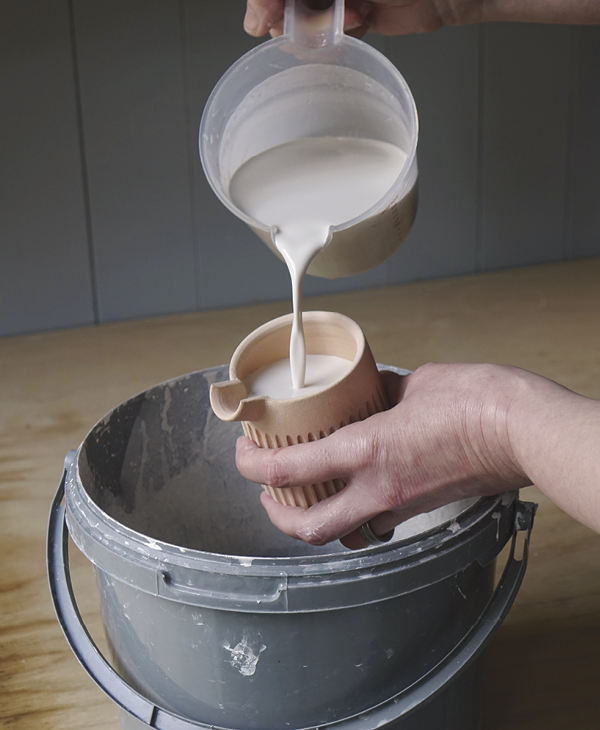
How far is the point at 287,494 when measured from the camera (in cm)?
78

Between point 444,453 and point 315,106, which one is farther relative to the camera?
point 315,106

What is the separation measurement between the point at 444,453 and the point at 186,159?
6.41 feet

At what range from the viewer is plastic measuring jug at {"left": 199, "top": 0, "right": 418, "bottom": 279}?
90cm

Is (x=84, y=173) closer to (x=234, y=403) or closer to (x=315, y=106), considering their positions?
(x=315, y=106)

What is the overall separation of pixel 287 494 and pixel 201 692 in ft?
0.70

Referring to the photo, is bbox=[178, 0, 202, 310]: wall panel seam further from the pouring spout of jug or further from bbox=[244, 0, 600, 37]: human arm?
the pouring spout of jug

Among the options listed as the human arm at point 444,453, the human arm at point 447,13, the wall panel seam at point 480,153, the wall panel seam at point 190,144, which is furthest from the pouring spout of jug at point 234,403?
the wall panel seam at point 480,153

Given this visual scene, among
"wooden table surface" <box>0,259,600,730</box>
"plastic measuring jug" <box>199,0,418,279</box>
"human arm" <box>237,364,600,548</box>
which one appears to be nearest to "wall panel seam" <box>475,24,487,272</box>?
"wooden table surface" <box>0,259,600,730</box>

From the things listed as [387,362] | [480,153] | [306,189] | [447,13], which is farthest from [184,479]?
[480,153]

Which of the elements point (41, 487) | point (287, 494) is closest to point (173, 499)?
point (287, 494)

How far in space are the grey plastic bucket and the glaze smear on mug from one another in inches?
9.6

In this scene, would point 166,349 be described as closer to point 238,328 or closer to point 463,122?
point 238,328

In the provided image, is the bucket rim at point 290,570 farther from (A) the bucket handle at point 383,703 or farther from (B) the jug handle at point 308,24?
(B) the jug handle at point 308,24

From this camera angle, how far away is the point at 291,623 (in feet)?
2.18
